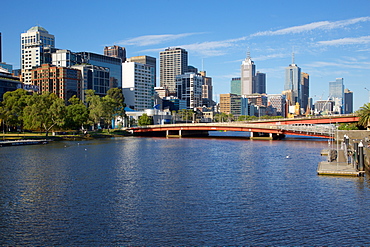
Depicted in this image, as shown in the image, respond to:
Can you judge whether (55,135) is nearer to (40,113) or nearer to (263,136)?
(40,113)

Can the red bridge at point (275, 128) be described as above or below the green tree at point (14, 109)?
below

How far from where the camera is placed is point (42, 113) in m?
132

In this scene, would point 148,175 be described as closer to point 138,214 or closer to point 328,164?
point 138,214

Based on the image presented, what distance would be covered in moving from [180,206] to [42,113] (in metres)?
103

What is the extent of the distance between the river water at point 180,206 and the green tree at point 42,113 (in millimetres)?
67378

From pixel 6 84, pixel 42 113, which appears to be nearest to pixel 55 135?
pixel 42 113

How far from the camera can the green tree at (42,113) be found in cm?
13112

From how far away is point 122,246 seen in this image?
29703 mm

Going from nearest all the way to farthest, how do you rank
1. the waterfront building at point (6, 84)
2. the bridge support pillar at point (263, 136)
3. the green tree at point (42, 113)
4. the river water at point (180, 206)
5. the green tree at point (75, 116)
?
the river water at point (180, 206) → the green tree at point (42, 113) → the green tree at point (75, 116) → the bridge support pillar at point (263, 136) → the waterfront building at point (6, 84)

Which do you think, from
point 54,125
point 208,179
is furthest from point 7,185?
point 54,125

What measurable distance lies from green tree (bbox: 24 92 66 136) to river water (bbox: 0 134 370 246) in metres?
67.4

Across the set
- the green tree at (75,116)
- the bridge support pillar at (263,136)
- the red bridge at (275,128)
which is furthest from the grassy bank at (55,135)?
the bridge support pillar at (263,136)

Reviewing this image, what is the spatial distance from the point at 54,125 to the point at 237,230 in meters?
121

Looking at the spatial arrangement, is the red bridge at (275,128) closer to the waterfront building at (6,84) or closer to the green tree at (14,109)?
the waterfront building at (6,84)
